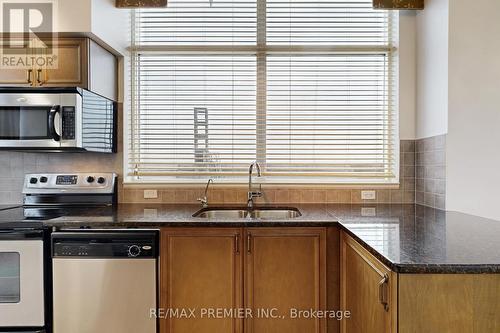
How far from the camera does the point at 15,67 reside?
7.38 feet

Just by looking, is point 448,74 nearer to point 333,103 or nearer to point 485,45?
point 485,45

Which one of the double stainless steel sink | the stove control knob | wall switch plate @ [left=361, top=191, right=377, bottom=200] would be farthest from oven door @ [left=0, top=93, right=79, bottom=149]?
wall switch plate @ [left=361, top=191, right=377, bottom=200]

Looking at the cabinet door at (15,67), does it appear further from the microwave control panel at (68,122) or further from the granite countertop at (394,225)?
the granite countertop at (394,225)

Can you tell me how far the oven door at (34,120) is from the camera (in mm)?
2197

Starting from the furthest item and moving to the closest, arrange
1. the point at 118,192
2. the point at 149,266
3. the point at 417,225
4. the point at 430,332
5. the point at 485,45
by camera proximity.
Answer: the point at 118,192
the point at 485,45
the point at 149,266
the point at 417,225
the point at 430,332

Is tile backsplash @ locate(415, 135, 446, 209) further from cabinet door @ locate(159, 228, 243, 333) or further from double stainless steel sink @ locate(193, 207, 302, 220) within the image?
cabinet door @ locate(159, 228, 243, 333)

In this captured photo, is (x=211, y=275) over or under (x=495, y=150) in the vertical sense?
under

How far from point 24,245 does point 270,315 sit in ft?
4.81

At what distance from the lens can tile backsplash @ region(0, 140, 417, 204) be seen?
270cm

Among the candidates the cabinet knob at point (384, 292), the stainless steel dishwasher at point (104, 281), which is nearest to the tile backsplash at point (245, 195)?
the stainless steel dishwasher at point (104, 281)

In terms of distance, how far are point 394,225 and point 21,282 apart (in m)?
2.11

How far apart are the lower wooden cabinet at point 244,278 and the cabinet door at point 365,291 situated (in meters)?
0.16

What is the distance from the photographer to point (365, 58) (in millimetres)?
2797

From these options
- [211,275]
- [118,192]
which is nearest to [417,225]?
[211,275]
